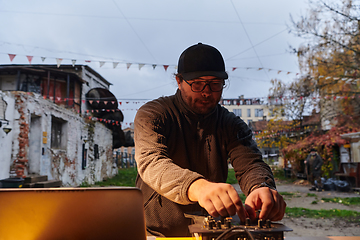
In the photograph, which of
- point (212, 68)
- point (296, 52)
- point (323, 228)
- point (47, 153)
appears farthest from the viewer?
point (296, 52)

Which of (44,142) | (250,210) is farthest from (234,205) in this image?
(44,142)

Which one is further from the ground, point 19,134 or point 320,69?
point 320,69

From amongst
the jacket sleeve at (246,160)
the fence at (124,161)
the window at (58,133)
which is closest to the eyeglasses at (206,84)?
the jacket sleeve at (246,160)

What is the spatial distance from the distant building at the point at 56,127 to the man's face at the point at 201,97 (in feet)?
25.1

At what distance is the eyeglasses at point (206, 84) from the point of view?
5.16 ft

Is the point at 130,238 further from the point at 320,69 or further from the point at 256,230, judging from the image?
the point at 320,69

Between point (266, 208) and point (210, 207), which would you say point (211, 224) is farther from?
point (266, 208)

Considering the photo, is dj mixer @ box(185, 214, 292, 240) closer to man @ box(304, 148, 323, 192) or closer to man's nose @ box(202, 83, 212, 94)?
man's nose @ box(202, 83, 212, 94)

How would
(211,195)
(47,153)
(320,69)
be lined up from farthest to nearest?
(320,69)
(47,153)
(211,195)

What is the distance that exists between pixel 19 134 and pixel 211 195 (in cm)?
874

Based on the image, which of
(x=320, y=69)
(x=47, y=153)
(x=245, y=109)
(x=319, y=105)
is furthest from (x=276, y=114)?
(x=245, y=109)

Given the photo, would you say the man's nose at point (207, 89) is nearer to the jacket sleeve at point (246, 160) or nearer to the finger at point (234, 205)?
the jacket sleeve at point (246, 160)

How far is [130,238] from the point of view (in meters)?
0.82

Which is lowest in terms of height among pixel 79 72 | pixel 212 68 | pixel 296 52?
pixel 212 68
